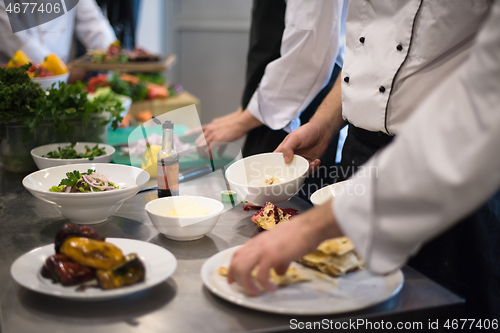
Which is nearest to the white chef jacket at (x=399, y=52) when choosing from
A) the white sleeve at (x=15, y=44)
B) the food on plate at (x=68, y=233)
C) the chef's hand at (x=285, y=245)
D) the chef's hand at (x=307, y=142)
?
the chef's hand at (x=307, y=142)

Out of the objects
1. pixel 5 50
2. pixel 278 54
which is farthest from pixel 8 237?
pixel 5 50

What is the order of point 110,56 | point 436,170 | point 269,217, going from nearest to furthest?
1. point 436,170
2. point 269,217
3. point 110,56

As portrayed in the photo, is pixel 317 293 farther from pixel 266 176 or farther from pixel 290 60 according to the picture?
pixel 290 60

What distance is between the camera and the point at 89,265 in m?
0.79

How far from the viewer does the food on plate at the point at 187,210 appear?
1.07 m

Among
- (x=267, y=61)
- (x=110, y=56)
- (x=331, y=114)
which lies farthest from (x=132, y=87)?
(x=331, y=114)

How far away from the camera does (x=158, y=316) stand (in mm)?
753

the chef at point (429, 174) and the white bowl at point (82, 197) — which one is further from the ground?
the chef at point (429, 174)

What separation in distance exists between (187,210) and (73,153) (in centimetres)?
69

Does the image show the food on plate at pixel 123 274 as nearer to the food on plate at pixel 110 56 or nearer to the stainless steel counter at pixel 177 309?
the stainless steel counter at pixel 177 309

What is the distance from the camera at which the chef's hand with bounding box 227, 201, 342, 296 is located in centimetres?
74

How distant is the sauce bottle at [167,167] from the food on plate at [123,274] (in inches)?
17.9

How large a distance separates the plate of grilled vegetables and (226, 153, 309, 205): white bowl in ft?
1.29

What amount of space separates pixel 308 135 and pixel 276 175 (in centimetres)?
18
